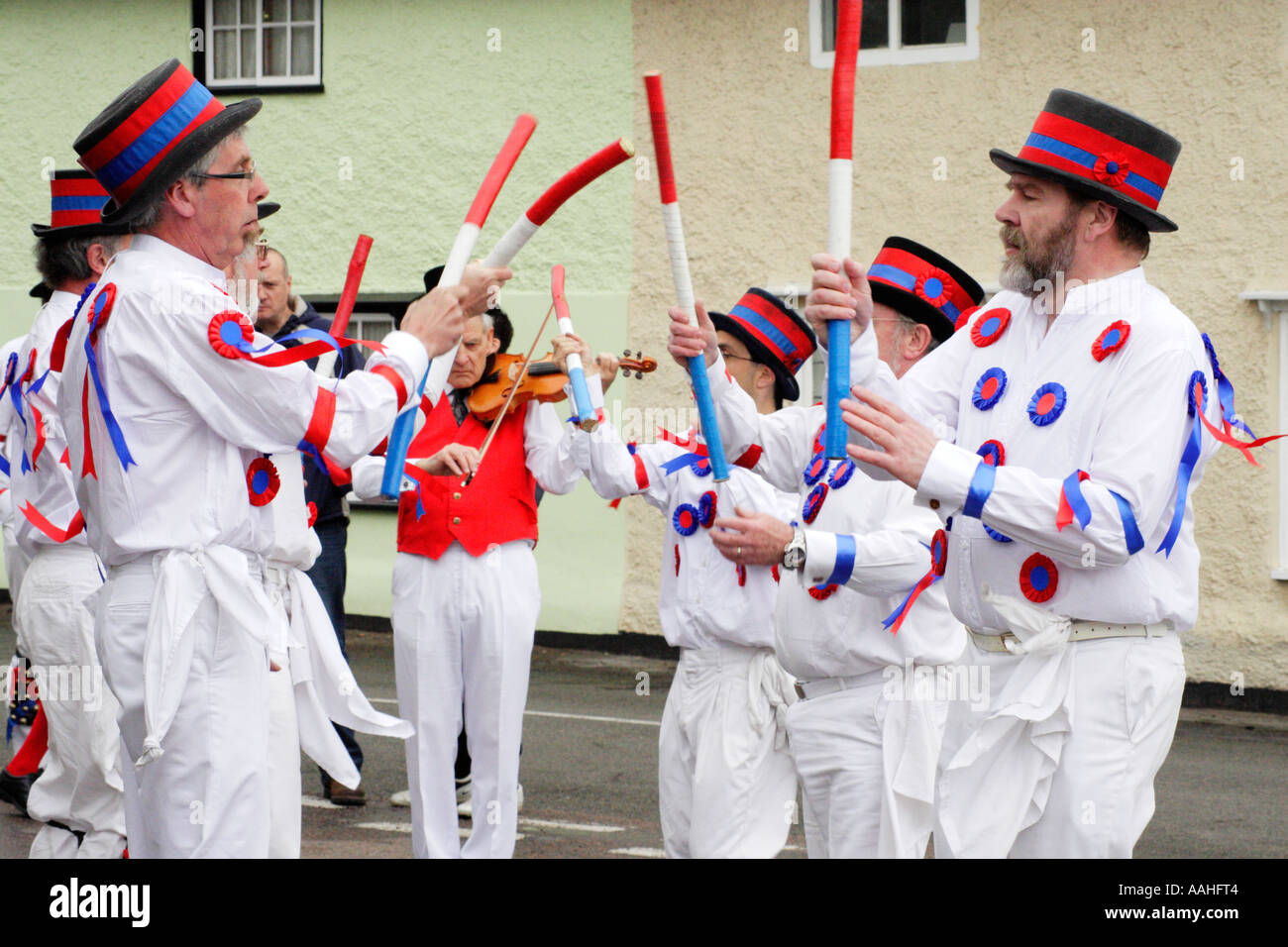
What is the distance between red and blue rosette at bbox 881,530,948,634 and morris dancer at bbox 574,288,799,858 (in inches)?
28.2

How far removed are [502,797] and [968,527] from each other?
108 inches

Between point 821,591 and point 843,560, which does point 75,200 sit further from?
point 843,560

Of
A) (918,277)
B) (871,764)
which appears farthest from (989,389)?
(871,764)

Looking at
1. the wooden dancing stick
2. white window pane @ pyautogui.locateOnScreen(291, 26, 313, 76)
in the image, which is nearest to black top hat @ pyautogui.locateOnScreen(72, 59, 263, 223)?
the wooden dancing stick

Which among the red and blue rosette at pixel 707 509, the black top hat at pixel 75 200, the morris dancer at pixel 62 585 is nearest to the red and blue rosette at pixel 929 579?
the red and blue rosette at pixel 707 509

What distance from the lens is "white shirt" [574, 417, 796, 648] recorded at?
214 inches

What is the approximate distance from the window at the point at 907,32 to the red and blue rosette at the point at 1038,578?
350 inches

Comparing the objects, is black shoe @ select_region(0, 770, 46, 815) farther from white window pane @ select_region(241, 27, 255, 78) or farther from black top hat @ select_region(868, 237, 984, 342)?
white window pane @ select_region(241, 27, 255, 78)

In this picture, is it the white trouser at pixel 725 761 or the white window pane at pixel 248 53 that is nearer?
the white trouser at pixel 725 761

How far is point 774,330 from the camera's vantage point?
228 inches

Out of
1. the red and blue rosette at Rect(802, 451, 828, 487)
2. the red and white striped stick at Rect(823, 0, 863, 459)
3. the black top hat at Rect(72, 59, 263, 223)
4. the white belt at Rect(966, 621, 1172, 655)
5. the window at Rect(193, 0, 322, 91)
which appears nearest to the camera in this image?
the red and white striped stick at Rect(823, 0, 863, 459)

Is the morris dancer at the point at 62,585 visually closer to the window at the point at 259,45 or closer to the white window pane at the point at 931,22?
the white window pane at the point at 931,22

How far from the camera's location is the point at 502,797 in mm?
5988

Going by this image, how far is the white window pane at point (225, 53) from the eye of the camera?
14.7 m
